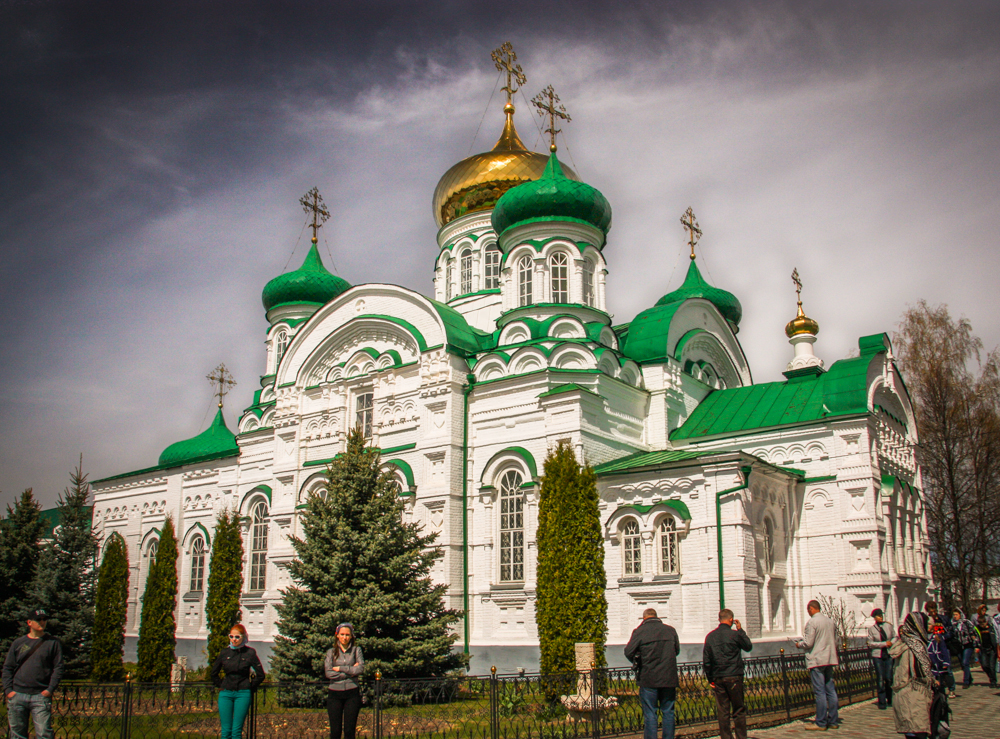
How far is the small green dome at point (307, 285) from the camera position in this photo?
22.6 metres

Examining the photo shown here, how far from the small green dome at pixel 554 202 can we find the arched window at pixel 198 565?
1136cm

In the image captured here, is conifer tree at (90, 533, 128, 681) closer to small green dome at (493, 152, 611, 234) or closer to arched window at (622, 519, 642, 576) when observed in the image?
arched window at (622, 519, 642, 576)

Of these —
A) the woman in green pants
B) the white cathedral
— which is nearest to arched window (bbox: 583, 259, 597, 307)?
the white cathedral

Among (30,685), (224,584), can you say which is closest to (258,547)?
(224,584)

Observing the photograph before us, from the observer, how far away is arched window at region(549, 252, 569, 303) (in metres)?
17.3

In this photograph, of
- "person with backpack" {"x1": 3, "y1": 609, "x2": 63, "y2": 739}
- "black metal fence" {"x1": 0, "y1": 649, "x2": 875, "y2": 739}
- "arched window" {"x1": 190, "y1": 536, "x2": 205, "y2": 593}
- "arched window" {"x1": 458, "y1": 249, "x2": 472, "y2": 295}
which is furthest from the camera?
"arched window" {"x1": 458, "y1": 249, "x2": 472, "y2": 295}

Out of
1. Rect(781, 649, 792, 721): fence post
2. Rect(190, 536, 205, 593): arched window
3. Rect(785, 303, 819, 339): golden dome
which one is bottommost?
Rect(781, 649, 792, 721): fence post

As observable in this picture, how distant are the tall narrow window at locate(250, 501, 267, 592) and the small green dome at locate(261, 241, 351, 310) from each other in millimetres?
5848

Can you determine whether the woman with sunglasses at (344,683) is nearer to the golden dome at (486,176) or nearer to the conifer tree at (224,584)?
the conifer tree at (224,584)

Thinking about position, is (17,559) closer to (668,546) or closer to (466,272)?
(466,272)

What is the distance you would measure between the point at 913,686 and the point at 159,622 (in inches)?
535

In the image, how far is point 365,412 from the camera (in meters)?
17.8

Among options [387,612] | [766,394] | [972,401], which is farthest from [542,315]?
[972,401]

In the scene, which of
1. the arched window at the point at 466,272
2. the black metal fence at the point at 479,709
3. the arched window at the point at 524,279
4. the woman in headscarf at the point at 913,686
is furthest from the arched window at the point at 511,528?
the woman in headscarf at the point at 913,686
